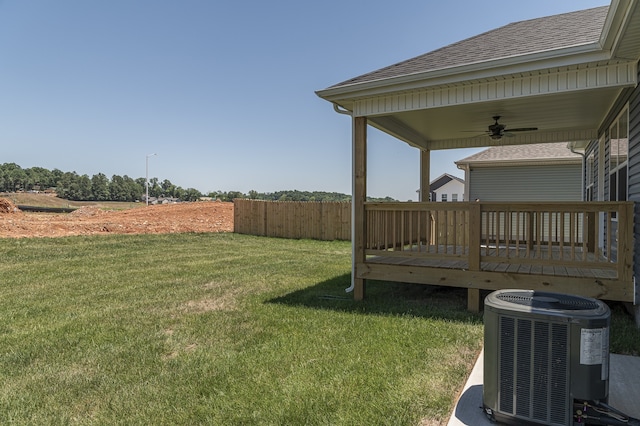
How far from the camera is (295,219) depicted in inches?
609

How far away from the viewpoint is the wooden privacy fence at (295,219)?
14789 millimetres

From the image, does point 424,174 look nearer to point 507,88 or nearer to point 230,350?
point 507,88

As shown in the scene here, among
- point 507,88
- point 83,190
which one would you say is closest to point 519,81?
point 507,88

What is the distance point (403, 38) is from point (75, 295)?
1047 centimetres

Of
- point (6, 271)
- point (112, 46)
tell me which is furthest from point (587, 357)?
point (112, 46)

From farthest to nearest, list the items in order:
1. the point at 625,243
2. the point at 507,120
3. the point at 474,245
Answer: the point at 507,120 < the point at 474,245 < the point at 625,243

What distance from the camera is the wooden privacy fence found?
14789 millimetres

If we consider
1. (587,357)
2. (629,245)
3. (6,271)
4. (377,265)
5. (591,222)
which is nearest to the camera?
(587,357)

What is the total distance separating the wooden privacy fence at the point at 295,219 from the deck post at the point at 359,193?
30.5 feet

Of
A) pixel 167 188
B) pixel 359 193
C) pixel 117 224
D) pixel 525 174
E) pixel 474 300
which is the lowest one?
pixel 474 300

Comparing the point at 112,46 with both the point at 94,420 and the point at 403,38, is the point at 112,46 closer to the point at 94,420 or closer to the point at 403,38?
the point at 403,38

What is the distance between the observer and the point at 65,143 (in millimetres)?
34094

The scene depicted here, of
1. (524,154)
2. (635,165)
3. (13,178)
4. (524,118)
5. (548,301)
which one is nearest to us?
(548,301)

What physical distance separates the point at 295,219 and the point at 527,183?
8.33 meters
